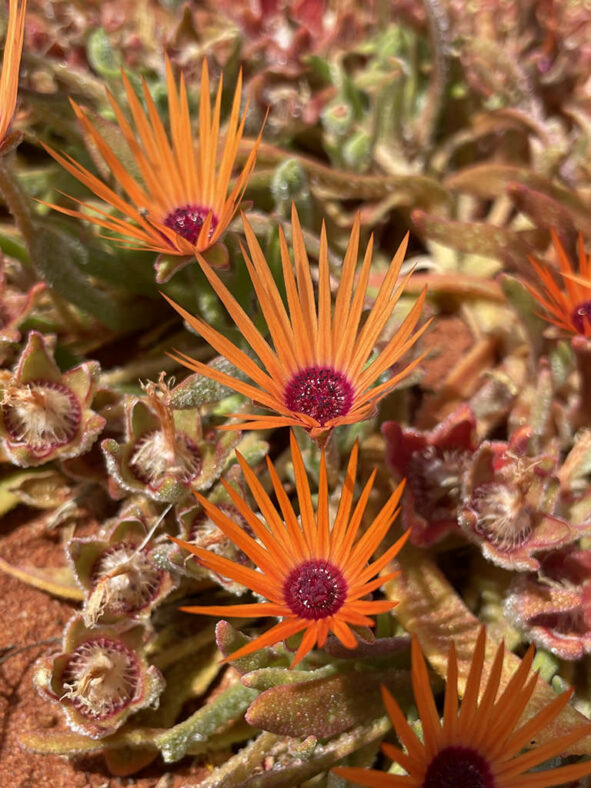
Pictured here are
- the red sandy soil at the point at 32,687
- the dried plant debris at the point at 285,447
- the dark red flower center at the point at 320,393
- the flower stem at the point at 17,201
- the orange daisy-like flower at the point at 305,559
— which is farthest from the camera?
the flower stem at the point at 17,201

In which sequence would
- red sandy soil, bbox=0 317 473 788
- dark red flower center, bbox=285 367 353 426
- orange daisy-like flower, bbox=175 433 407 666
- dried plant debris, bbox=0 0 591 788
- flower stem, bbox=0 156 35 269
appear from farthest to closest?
flower stem, bbox=0 156 35 269 → red sandy soil, bbox=0 317 473 788 → dark red flower center, bbox=285 367 353 426 → dried plant debris, bbox=0 0 591 788 → orange daisy-like flower, bbox=175 433 407 666

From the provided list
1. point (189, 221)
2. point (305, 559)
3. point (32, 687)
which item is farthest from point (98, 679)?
point (189, 221)

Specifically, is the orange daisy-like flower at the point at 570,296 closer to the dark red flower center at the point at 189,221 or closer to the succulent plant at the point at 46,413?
the dark red flower center at the point at 189,221

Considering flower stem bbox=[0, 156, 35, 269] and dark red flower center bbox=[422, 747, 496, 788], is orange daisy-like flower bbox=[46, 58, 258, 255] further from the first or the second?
dark red flower center bbox=[422, 747, 496, 788]

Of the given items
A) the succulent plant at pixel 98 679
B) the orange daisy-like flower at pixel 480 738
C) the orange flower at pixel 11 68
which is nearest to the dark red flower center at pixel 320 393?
the orange daisy-like flower at pixel 480 738

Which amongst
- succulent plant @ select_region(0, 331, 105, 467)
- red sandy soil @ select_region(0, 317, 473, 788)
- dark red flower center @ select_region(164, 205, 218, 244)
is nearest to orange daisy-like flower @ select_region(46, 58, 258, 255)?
dark red flower center @ select_region(164, 205, 218, 244)

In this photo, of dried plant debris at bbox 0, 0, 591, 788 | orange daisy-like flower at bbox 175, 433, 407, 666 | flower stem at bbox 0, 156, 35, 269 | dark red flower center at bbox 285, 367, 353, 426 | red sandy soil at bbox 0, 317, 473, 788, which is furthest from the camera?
flower stem at bbox 0, 156, 35, 269

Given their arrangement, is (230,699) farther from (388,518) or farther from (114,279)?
(114,279)

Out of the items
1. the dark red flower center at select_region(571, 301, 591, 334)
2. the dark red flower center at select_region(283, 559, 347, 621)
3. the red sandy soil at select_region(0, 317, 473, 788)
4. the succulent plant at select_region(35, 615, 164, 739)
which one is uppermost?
the dark red flower center at select_region(571, 301, 591, 334)

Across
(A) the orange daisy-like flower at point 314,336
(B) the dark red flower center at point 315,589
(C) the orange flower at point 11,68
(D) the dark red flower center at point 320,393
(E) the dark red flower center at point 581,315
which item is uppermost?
(C) the orange flower at point 11,68
